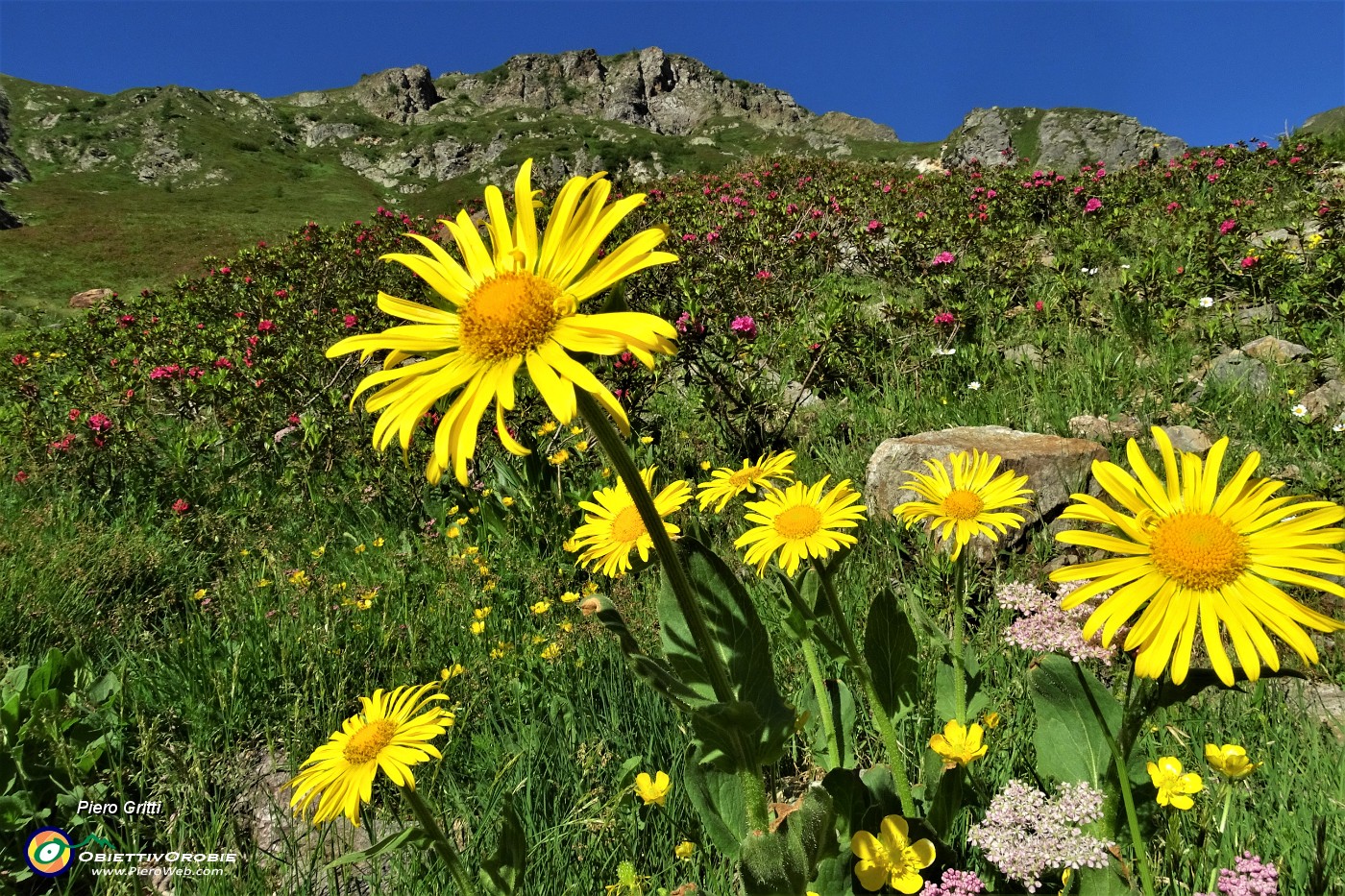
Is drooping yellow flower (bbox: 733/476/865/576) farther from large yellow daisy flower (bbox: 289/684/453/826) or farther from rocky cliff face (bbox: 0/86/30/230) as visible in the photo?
rocky cliff face (bbox: 0/86/30/230)

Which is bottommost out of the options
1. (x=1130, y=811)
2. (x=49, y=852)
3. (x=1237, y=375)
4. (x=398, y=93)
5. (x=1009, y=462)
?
(x=49, y=852)

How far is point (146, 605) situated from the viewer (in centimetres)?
360

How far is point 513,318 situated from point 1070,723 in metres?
1.57

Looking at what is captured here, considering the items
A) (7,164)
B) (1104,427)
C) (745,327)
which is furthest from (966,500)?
(7,164)

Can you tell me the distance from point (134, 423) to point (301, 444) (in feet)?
6.75

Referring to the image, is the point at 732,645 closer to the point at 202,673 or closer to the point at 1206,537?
the point at 1206,537

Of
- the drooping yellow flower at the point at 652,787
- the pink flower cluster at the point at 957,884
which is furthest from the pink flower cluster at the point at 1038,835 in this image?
the drooping yellow flower at the point at 652,787

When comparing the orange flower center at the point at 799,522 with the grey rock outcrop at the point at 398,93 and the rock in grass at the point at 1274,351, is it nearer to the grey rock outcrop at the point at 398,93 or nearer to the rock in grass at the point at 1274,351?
the rock in grass at the point at 1274,351

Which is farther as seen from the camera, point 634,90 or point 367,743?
point 634,90

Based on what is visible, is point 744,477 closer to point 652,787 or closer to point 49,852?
point 652,787

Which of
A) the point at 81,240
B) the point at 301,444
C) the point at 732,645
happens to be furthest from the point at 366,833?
the point at 81,240

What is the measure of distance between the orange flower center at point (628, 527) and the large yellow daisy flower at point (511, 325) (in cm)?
91

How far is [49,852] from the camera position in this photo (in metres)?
2.12

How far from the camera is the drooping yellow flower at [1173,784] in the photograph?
1294 millimetres
